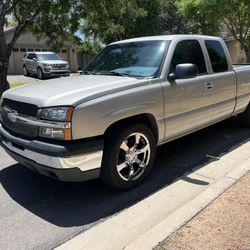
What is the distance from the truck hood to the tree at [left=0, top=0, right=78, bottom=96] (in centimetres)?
792

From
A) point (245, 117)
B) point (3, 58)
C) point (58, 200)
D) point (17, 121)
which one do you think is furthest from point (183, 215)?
point (3, 58)

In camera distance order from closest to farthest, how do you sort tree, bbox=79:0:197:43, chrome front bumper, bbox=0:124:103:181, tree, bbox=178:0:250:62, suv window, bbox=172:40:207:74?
1. chrome front bumper, bbox=0:124:103:181
2. suv window, bbox=172:40:207:74
3. tree, bbox=178:0:250:62
4. tree, bbox=79:0:197:43

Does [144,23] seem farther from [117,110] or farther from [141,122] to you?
[117,110]

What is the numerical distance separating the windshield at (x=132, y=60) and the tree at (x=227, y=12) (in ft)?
46.0

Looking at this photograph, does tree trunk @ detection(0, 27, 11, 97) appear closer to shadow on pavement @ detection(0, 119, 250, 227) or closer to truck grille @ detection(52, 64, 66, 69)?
shadow on pavement @ detection(0, 119, 250, 227)

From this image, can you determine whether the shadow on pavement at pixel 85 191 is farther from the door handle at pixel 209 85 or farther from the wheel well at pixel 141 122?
the door handle at pixel 209 85

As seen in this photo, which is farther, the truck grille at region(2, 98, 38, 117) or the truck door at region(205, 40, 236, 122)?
the truck door at region(205, 40, 236, 122)

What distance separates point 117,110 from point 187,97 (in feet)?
4.61

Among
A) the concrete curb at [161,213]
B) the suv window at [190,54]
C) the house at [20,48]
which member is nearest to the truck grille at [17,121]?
the concrete curb at [161,213]

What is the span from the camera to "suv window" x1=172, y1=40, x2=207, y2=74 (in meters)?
5.05

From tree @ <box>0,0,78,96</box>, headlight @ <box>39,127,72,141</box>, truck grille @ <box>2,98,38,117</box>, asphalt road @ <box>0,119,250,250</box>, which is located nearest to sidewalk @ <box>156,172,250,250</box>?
asphalt road @ <box>0,119,250,250</box>

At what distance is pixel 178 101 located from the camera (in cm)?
481

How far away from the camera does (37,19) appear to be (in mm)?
13000

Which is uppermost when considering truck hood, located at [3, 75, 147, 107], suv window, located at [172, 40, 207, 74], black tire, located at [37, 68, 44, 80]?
suv window, located at [172, 40, 207, 74]
